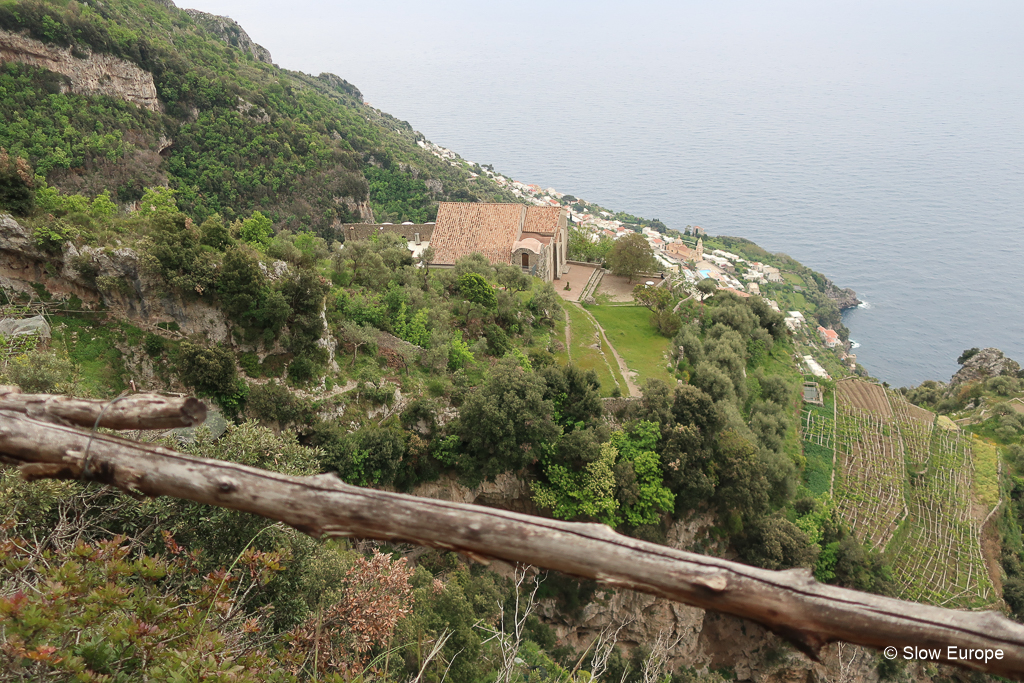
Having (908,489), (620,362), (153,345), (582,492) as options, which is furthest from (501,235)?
(908,489)

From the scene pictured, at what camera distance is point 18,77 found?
1355 inches

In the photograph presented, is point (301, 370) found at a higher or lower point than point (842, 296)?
lower

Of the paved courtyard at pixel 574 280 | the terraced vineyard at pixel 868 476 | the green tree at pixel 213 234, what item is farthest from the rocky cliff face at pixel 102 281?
the terraced vineyard at pixel 868 476

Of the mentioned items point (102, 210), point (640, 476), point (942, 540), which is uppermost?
point (102, 210)

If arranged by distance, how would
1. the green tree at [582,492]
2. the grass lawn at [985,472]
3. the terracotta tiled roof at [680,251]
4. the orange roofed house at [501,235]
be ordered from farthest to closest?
the terracotta tiled roof at [680,251] → the orange roofed house at [501,235] → the grass lawn at [985,472] → the green tree at [582,492]

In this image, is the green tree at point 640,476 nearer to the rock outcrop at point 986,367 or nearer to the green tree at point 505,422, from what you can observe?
the green tree at point 505,422

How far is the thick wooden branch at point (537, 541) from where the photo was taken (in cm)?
250

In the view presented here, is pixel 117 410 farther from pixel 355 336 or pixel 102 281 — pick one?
pixel 355 336

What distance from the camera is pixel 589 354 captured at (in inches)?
1075

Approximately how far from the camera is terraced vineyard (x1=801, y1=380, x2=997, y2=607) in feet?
78.5

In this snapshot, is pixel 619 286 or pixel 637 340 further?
pixel 619 286

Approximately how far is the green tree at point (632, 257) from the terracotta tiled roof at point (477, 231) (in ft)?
23.2

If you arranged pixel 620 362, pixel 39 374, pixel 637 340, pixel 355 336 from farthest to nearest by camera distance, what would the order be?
1. pixel 637 340
2. pixel 620 362
3. pixel 355 336
4. pixel 39 374

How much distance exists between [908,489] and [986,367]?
3033cm
